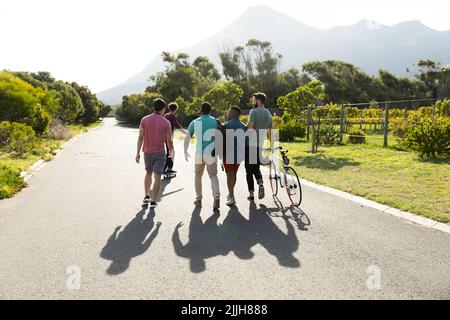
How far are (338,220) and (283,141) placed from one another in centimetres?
1638

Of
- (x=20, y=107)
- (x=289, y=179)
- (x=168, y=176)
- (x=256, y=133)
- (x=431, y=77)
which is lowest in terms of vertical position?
(x=168, y=176)

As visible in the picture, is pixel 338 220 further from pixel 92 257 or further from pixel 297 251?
pixel 92 257

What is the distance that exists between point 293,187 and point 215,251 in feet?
9.23

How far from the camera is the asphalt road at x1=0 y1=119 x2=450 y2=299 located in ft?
12.4

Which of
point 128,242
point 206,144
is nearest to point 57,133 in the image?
point 206,144

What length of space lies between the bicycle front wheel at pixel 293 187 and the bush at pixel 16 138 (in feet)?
42.3

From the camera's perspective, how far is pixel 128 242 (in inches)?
206

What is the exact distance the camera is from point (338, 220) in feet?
20.4

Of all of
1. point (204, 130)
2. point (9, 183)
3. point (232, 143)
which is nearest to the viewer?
point (204, 130)

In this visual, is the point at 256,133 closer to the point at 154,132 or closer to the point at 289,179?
the point at 289,179

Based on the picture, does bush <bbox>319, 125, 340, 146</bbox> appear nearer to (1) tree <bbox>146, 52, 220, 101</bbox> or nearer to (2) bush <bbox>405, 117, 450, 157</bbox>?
(2) bush <bbox>405, 117, 450, 157</bbox>

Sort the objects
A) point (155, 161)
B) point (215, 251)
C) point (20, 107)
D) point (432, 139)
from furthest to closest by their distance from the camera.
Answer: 1. point (20, 107)
2. point (432, 139)
3. point (155, 161)
4. point (215, 251)

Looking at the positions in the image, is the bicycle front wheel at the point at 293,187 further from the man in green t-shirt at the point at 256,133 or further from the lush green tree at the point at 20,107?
the lush green tree at the point at 20,107

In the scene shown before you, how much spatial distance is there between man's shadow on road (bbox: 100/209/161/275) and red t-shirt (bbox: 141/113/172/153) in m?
1.40
